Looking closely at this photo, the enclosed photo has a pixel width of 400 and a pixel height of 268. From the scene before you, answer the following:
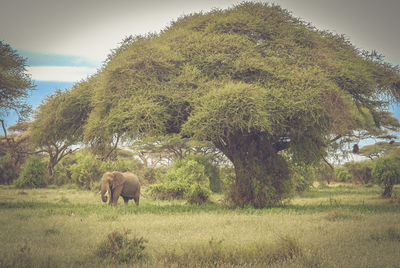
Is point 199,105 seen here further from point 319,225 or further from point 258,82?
point 319,225

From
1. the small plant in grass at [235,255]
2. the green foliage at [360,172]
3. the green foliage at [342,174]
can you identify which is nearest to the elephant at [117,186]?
the small plant in grass at [235,255]

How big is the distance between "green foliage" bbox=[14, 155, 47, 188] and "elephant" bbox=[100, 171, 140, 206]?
1916 cm

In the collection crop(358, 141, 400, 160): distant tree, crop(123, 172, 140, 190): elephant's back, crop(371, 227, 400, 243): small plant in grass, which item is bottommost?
crop(371, 227, 400, 243): small plant in grass

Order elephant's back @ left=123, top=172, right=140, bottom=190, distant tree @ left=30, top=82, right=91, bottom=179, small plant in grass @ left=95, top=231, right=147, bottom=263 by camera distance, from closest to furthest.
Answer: small plant in grass @ left=95, top=231, right=147, bottom=263, distant tree @ left=30, top=82, right=91, bottom=179, elephant's back @ left=123, top=172, right=140, bottom=190

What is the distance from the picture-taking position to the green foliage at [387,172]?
77.6 ft

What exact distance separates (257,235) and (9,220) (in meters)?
8.23

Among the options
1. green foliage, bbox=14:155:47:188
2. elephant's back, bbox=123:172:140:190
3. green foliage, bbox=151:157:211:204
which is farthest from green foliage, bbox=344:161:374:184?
green foliage, bbox=14:155:47:188

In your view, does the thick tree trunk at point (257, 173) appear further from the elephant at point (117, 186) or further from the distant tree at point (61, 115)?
the distant tree at point (61, 115)

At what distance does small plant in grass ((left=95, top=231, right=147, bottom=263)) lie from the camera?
7094 millimetres

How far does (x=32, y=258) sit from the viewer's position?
6.66m

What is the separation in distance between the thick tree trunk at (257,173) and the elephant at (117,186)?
255 inches

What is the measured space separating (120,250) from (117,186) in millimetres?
14131

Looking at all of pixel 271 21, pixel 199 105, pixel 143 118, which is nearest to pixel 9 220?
pixel 143 118

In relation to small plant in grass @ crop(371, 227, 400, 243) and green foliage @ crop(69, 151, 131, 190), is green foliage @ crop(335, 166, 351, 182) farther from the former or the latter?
small plant in grass @ crop(371, 227, 400, 243)
